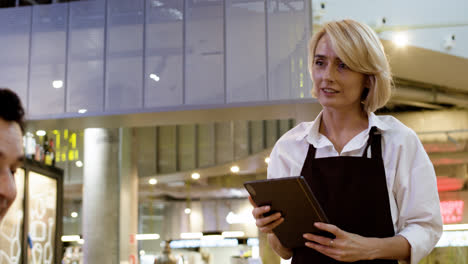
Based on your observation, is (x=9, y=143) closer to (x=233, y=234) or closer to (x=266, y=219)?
(x=266, y=219)

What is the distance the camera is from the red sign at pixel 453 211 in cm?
1093

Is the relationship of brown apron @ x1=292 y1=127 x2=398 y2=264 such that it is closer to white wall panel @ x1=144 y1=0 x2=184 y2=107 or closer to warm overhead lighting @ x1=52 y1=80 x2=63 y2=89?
white wall panel @ x1=144 y1=0 x2=184 y2=107

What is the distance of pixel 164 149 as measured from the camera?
56.7ft

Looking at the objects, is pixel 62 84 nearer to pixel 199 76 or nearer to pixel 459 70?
pixel 199 76

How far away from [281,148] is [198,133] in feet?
50.8

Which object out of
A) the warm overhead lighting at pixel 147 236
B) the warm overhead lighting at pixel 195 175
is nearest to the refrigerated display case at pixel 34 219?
the warm overhead lighting at pixel 195 175

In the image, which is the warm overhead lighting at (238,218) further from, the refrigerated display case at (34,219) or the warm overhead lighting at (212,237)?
the refrigerated display case at (34,219)

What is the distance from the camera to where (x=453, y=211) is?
11.0 m

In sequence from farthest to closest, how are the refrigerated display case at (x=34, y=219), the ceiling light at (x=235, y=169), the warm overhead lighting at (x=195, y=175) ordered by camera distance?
the warm overhead lighting at (x=195, y=175) → the ceiling light at (x=235, y=169) → the refrigerated display case at (x=34, y=219)

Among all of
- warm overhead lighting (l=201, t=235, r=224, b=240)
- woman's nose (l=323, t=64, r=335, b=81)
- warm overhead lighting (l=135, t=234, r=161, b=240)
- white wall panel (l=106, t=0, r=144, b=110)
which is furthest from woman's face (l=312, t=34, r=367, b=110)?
warm overhead lighting (l=135, t=234, r=161, b=240)

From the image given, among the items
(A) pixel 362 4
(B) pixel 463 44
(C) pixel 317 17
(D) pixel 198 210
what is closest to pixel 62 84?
(C) pixel 317 17

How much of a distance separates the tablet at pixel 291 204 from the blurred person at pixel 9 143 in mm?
571

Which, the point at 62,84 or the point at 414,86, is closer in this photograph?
the point at 62,84

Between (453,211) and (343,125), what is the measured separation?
10485 mm
